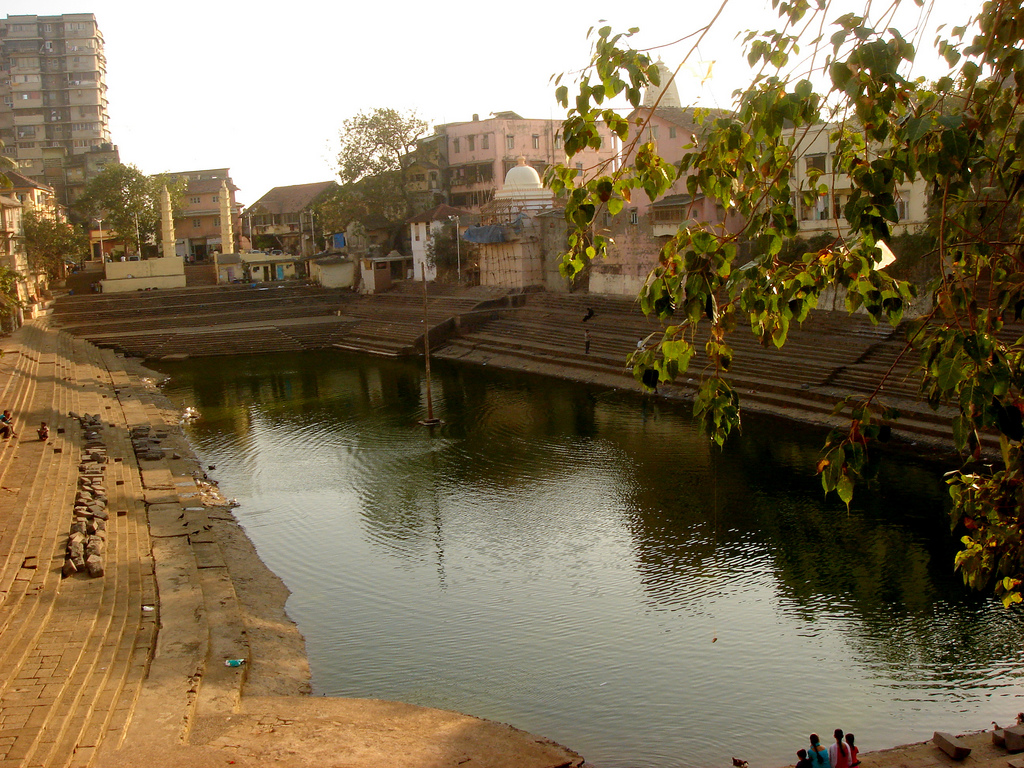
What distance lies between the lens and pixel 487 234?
105 ft

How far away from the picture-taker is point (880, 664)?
829cm

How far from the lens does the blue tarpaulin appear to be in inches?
1259

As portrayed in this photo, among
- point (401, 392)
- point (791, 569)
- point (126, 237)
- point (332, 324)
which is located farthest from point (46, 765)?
point (126, 237)

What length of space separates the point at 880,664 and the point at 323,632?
217 inches

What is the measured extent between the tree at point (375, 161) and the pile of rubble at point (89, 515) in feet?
75.1

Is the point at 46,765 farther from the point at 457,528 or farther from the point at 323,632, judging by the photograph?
the point at 457,528

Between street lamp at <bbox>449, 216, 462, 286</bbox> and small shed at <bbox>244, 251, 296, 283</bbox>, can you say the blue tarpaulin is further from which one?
small shed at <bbox>244, 251, 296, 283</bbox>

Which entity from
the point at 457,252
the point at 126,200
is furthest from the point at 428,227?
the point at 126,200

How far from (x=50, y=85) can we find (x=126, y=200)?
17936 millimetres

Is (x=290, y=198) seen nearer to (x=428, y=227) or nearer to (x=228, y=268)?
(x=228, y=268)

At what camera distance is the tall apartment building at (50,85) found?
176ft

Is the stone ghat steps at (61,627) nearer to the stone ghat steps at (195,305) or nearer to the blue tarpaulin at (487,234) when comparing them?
the blue tarpaulin at (487,234)

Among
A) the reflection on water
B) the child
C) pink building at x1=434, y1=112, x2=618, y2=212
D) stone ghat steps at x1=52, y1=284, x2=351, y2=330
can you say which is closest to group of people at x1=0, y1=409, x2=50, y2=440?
the reflection on water

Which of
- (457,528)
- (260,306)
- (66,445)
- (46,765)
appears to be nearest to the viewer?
(46,765)
